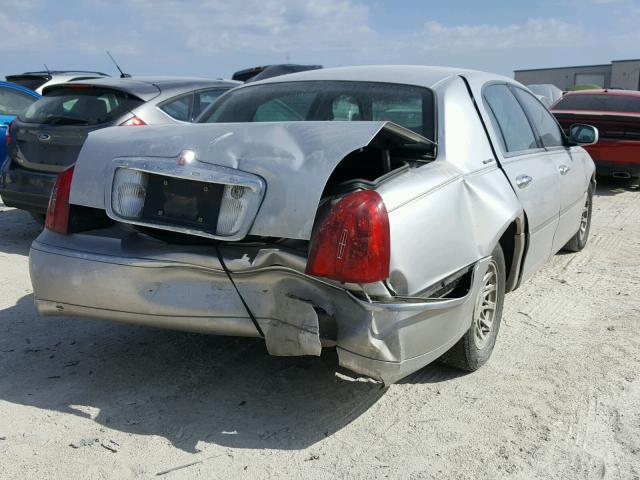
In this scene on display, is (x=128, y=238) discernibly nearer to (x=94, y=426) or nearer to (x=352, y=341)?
(x=94, y=426)

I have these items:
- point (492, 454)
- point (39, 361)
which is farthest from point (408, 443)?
point (39, 361)

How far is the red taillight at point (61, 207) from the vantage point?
11.4ft

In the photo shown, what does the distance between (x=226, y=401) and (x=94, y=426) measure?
61 cm

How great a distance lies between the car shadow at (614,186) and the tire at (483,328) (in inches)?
278

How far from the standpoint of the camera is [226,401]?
3.44 m

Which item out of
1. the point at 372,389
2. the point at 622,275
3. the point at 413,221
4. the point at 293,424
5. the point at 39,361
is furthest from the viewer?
the point at 622,275

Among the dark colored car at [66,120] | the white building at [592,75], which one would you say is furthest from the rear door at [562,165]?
the white building at [592,75]

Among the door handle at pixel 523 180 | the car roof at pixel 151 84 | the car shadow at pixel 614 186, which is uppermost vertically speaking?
the car roof at pixel 151 84

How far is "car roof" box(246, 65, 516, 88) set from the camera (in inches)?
160

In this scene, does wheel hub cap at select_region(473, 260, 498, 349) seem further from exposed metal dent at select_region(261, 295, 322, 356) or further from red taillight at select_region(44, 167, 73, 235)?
red taillight at select_region(44, 167, 73, 235)

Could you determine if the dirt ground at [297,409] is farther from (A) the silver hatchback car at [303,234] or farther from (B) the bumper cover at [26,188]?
(B) the bumper cover at [26,188]

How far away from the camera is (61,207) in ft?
11.5

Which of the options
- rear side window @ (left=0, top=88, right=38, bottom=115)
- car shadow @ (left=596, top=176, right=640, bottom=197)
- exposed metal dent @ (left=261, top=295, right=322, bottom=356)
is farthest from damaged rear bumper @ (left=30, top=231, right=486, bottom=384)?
car shadow @ (left=596, top=176, right=640, bottom=197)

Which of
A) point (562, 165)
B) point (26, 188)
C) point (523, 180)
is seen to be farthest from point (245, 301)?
point (26, 188)
